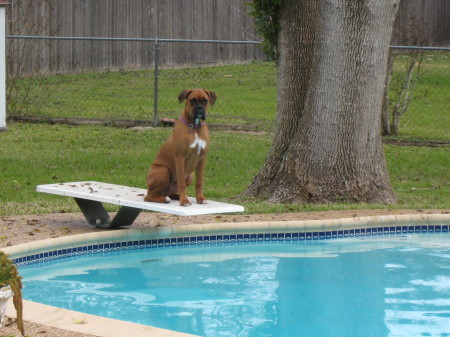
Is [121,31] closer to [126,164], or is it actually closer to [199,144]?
[126,164]

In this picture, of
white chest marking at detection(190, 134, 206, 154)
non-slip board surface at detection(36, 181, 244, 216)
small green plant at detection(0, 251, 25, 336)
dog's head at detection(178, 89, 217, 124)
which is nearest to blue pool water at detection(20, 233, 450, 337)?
non-slip board surface at detection(36, 181, 244, 216)

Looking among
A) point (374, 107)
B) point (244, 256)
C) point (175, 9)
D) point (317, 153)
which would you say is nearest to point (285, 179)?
point (317, 153)

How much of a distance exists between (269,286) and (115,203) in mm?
1704

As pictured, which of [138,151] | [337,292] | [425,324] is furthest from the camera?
[138,151]

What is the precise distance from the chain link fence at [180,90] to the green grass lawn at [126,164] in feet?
4.35

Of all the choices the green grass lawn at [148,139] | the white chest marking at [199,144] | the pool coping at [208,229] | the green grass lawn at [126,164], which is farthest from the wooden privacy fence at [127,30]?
the white chest marking at [199,144]

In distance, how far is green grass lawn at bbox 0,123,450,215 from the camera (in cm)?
1206

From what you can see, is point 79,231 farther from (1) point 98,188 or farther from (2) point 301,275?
(2) point 301,275

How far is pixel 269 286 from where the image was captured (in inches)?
349

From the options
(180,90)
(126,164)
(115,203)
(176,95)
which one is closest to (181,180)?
(115,203)

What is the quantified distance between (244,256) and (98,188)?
1.70 m

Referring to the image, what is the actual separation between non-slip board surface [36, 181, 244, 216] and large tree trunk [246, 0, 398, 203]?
8.19 feet

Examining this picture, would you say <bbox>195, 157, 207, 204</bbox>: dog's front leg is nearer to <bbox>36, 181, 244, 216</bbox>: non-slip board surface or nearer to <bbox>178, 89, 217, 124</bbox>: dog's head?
<bbox>36, 181, 244, 216</bbox>: non-slip board surface

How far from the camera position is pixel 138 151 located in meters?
16.1
